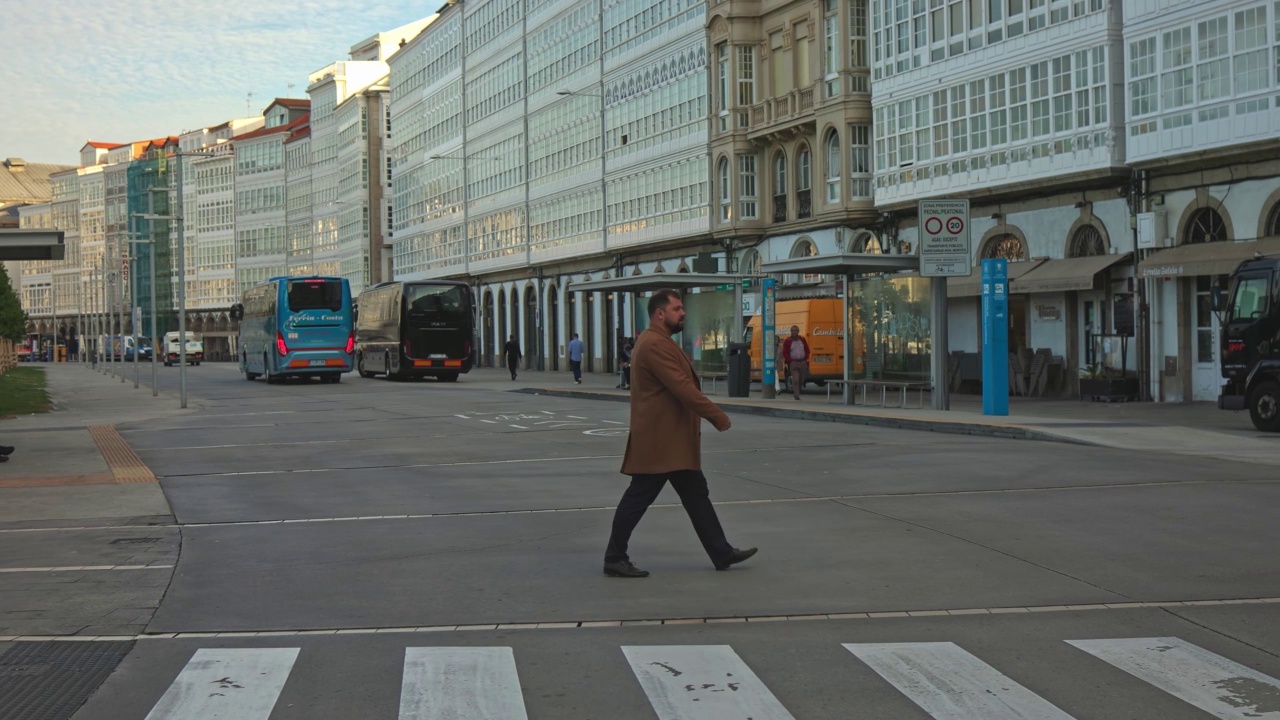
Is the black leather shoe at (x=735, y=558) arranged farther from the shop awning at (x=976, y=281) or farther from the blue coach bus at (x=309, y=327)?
the blue coach bus at (x=309, y=327)

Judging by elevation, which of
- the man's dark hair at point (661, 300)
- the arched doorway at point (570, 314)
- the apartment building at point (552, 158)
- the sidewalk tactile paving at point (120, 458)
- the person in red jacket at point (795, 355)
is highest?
the apartment building at point (552, 158)

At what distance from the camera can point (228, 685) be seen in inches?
274

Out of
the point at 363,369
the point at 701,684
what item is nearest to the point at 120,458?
Answer: the point at 701,684

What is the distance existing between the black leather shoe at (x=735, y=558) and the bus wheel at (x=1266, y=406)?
51.3 feet

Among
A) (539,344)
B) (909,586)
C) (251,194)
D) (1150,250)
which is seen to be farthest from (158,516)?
(251,194)

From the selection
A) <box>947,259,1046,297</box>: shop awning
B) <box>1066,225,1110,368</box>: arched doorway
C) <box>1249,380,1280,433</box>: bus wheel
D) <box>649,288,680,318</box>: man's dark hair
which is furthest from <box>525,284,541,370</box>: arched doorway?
<box>649,288,680,318</box>: man's dark hair

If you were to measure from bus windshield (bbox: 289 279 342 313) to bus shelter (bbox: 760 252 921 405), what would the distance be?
2409 cm

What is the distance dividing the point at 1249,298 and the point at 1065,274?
12.1 m

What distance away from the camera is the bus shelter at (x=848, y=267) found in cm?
3023

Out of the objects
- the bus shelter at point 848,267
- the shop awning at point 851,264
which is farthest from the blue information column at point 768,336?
the shop awning at point 851,264

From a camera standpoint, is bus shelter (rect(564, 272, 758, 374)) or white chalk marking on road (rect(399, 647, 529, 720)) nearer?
white chalk marking on road (rect(399, 647, 529, 720))

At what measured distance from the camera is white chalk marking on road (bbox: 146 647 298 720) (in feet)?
21.1

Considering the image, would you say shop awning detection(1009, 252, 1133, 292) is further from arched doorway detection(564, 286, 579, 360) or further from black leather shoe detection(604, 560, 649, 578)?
arched doorway detection(564, 286, 579, 360)

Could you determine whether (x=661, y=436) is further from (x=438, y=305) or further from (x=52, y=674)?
(x=438, y=305)
